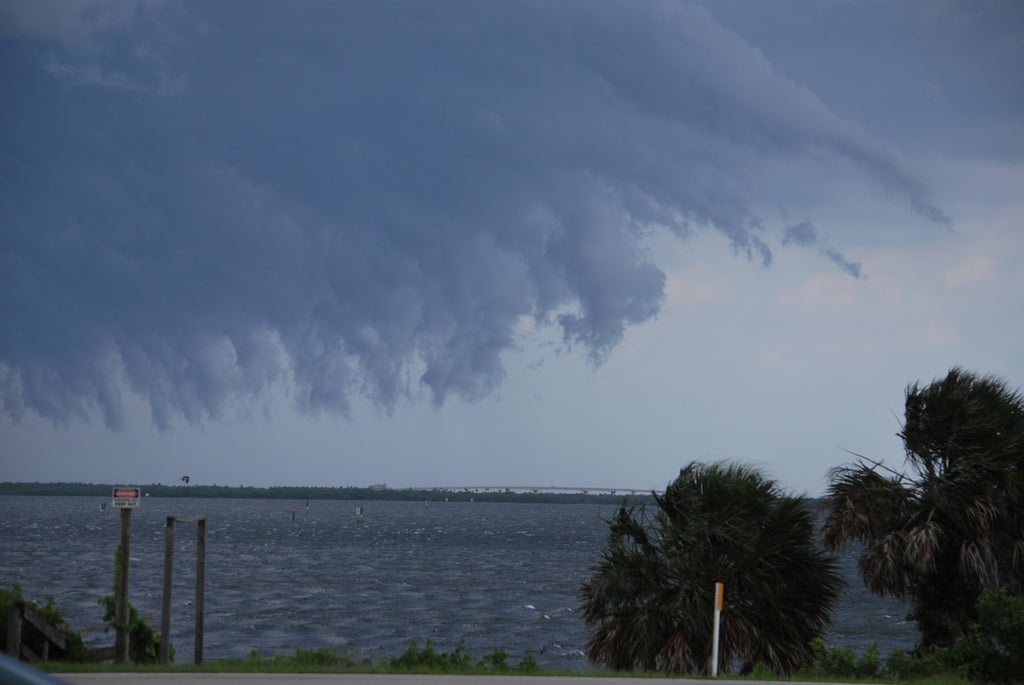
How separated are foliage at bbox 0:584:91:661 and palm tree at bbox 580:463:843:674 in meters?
8.98

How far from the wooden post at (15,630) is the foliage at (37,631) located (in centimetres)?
10

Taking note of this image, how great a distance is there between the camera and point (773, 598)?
19016 mm

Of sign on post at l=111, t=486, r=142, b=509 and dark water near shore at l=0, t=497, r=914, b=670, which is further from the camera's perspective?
dark water near shore at l=0, t=497, r=914, b=670

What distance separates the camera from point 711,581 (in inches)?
757

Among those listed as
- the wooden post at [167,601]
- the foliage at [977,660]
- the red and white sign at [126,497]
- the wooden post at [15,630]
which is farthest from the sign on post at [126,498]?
the foliage at [977,660]

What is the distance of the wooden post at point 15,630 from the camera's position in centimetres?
1481

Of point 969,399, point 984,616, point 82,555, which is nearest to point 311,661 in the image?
point 984,616

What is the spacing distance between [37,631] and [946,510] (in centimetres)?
1554

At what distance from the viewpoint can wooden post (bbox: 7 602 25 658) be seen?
1481cm

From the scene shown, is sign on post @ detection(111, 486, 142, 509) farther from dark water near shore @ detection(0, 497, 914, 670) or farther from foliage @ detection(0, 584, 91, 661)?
dark water near shore @ detection(0, 497, 914, 670)

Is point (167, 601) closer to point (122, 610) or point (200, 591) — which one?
point (122, 610)

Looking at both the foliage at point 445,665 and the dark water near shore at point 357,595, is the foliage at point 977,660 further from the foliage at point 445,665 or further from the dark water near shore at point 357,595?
the dark water near shore at point 357,595

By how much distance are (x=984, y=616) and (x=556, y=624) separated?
3053cm

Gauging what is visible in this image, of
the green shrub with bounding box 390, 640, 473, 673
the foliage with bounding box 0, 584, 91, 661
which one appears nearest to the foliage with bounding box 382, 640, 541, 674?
the green shrub with bounding box 390, 640, 473, 673
